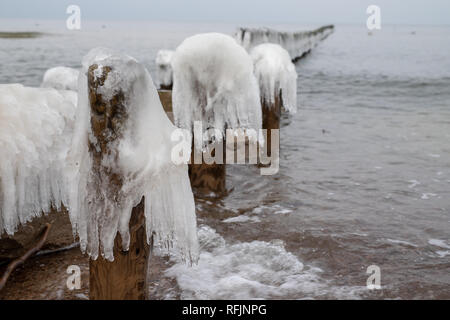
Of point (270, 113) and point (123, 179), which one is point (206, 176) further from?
point (123, 179)

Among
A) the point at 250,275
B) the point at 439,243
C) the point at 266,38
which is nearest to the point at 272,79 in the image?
the point at 439,243

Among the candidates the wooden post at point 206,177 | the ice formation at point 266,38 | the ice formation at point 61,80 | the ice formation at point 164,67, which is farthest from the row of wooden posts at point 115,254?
the ice formation at point 164,67

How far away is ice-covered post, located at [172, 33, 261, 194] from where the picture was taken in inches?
202

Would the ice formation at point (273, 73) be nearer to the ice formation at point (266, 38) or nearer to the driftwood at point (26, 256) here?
the ice formation at point (266, 38)

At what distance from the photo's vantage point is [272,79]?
746 cm

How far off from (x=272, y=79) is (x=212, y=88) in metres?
2.46

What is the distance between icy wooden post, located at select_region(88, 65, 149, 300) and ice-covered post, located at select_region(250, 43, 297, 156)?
5086 millimetres

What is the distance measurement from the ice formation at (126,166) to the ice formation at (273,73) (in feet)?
16.1

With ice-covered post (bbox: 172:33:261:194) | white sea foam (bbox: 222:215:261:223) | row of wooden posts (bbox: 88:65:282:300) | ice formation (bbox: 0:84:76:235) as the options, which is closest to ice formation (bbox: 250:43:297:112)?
ice-covered post (bbox: 172:33:261:194)

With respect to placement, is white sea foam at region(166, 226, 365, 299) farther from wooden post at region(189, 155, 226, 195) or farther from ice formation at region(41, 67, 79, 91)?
ice formation at region(41, 67, 79, 91)

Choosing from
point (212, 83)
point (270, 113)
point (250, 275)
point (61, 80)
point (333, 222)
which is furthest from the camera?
point (270, 113)

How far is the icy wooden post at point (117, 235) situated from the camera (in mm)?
2539

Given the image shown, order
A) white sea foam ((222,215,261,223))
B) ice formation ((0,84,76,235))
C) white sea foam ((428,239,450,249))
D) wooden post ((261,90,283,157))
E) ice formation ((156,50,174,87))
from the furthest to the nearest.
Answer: ice formation ((156,50,174,87)) → wooden post ((261,90,283,157)) → white sea foam ((222,215,261,223)) → white sea foam ((428,239,450,249)) → ice formation ((0,84,76,235))

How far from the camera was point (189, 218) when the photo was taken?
2871mm
